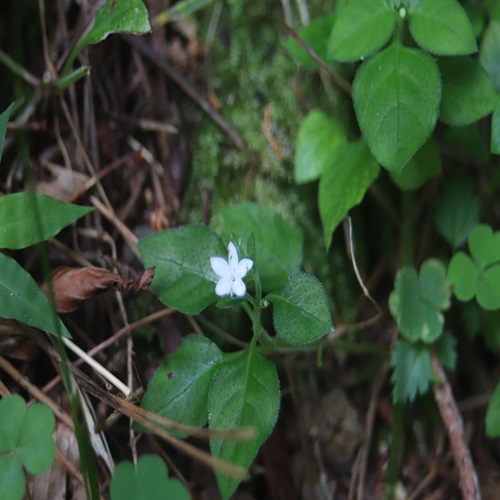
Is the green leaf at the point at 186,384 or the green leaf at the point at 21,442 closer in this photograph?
the green leaf at the point at 21,442

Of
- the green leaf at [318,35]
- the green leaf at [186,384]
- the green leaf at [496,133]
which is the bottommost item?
the green leaf at [186,384]

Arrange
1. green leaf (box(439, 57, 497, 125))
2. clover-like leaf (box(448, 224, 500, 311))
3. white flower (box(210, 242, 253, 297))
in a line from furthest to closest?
clover-like leaf (box(448, 224, 500, 311)) < green leaf (box(439, 57, 497, 125)) < white flower (box(210, 242, 253, 297))

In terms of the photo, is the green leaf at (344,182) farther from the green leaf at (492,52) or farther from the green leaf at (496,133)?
the green leaf at (492,52)

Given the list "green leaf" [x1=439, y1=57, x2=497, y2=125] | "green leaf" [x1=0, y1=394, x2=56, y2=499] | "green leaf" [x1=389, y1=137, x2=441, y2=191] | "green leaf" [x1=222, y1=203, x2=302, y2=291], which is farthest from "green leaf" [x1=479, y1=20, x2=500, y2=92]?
"green leaf" [x1=0, y1=394, x2=56, y2=499]

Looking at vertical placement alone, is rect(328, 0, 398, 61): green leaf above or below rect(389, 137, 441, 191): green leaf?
above

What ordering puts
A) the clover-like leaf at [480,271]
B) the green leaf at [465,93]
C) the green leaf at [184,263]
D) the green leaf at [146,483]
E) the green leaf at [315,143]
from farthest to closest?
the green leaf at [315,143] → the clover-like leaf at [480,271] → the green leaf at [465,93] → the green leaf at [184,263] → the green leaf at [146,483]

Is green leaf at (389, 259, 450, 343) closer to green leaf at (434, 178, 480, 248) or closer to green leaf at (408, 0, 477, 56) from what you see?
green leaf at (434, 178, 480, 248)

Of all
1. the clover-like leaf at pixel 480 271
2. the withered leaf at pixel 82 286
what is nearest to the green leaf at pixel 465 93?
the clover-like leaf at pixel 480 271
